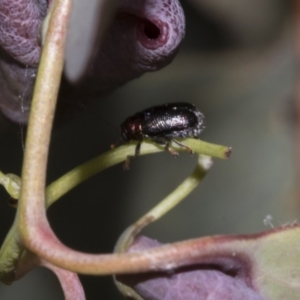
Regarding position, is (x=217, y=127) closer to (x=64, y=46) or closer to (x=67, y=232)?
(x=67, y=232)

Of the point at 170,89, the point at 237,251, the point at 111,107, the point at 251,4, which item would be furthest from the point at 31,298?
the point at 251,4

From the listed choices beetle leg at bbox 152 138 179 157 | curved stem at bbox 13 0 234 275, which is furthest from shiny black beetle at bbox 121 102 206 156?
curved stem at bbox 13 0 234 275

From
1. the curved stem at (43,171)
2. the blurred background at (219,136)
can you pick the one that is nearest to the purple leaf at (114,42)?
the curved stem at (43,171)

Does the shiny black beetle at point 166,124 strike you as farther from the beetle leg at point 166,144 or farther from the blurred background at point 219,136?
the blurred background at point 219,136

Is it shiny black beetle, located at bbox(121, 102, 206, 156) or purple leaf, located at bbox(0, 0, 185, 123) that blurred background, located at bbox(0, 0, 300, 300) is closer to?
shiny black beetle, located at bbox(121, 102, 206, 156)

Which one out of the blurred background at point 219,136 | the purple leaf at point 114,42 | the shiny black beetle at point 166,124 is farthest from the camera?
the blurred background at point 219,136

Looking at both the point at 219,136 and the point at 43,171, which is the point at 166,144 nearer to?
the point at 43,171
